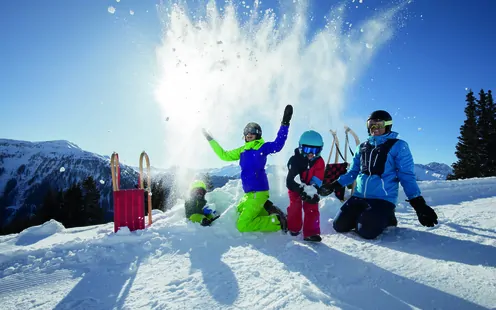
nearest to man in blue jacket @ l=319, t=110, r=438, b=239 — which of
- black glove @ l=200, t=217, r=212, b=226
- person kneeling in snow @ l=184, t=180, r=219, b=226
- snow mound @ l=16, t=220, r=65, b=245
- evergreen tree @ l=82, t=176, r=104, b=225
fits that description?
black glove @ l=200, t=217, r=212, b=226

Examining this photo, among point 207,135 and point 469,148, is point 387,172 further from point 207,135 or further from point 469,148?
point 469,148

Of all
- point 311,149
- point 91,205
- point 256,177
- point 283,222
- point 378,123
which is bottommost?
point 91,205

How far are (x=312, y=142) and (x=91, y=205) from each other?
41152mm

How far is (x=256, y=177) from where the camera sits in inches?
203

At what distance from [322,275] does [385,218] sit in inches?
70.2

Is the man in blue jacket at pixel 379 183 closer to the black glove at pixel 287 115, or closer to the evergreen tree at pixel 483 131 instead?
the black glove at pixel 287 115

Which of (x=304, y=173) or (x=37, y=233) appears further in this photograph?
(x=37, y=233)

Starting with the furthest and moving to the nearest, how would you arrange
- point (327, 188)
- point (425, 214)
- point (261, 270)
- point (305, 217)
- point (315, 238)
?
point (327, 188) < point (305, 217) < point (315, 238) < point (425, 214) < point (261, 270)

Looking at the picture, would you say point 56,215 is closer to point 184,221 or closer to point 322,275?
point 184,221

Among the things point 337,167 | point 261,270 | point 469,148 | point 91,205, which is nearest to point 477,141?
point 469,148

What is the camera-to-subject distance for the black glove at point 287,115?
511 cm

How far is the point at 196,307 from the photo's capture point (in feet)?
7.46

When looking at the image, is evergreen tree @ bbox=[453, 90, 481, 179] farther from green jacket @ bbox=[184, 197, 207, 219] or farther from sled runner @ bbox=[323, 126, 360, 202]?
green jacket @ bbox=[184, 197, 207, 219]

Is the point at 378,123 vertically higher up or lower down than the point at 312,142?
higher up
